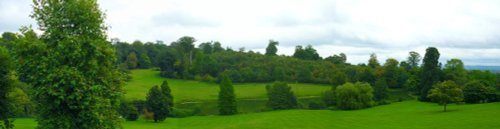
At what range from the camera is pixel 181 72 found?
134875mm

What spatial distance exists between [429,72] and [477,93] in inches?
472

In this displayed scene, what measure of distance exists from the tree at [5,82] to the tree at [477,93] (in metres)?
64.2

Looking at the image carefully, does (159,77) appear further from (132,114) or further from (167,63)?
(132,114)

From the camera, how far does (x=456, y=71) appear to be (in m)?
92.8

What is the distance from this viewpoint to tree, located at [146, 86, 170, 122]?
72.5 metres

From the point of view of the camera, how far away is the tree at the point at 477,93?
70625mm

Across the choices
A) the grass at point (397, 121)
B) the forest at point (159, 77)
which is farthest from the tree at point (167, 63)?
the grass at point (397, 121)

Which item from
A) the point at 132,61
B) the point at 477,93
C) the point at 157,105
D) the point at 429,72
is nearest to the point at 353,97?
the point at 429,72

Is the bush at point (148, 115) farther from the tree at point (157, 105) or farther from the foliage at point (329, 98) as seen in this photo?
the foliage at point (329, 98)

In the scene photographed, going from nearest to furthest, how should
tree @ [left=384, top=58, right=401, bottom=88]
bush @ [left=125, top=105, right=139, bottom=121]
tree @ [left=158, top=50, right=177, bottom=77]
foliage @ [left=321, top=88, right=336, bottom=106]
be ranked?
1. bush @ [left=125, top=105, right=139, bottom=121]
2. foliage @ [left=321, top=88, right=336, bottom=106]
3. tree @ [left=384, top=58, right=401, bottom=88]
4. tree @ [left=158, top=50, right=177, bottom=77]

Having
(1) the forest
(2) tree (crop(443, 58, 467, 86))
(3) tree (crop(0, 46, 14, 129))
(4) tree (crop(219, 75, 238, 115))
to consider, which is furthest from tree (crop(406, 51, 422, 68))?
(3) tree (crop(0, 46, 14, 129))

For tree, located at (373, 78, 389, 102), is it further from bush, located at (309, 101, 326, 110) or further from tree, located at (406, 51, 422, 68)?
tree, located at (406, 51, 422, 68)

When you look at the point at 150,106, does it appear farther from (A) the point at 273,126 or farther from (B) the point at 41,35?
(B) the point at 41,35

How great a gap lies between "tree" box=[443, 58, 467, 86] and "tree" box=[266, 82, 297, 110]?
27.6 metres
